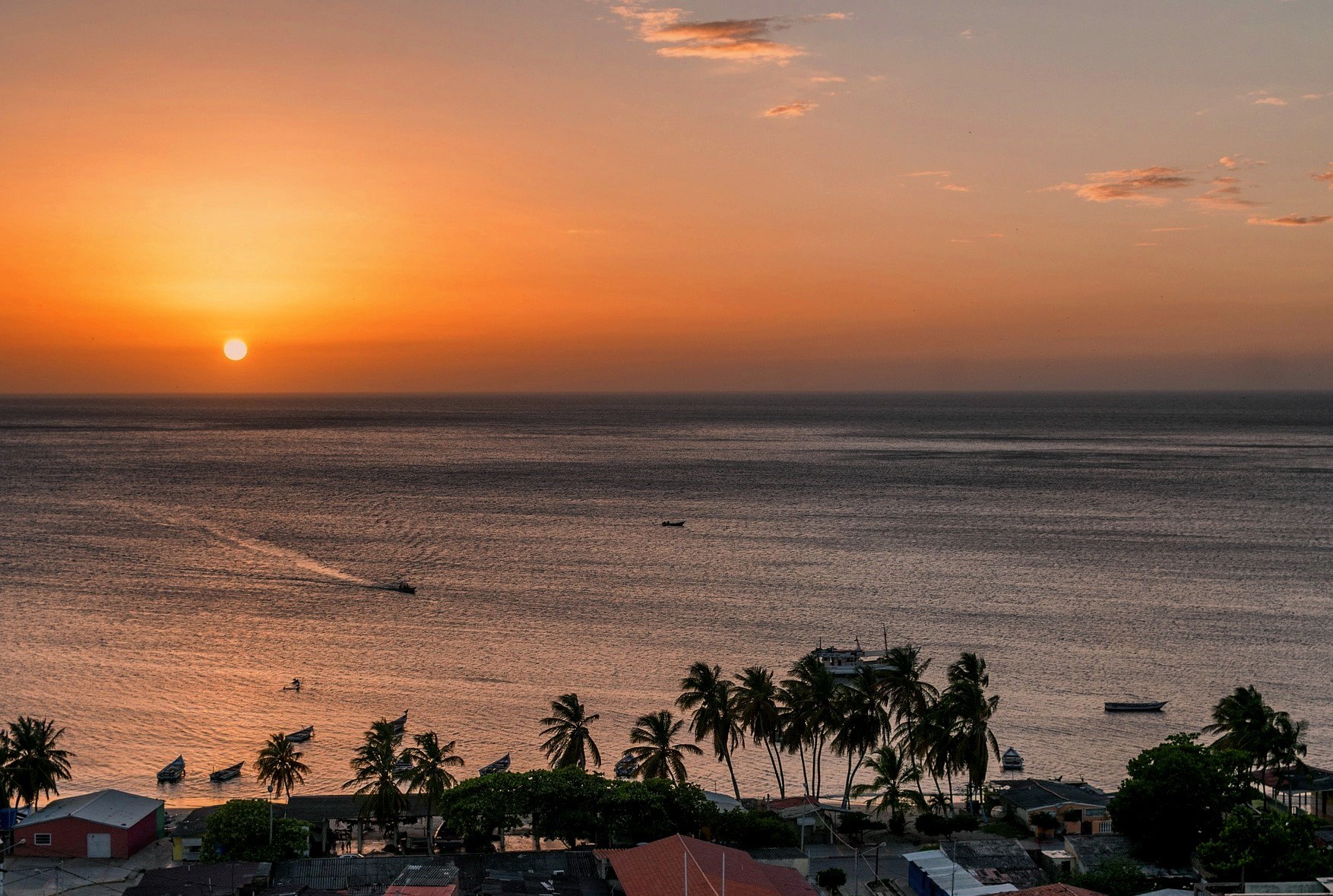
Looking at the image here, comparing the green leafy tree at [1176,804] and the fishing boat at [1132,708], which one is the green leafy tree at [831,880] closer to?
the green leafy tree at [1176,804]

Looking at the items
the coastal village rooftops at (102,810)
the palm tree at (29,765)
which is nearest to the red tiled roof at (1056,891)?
the coastal village rooftops at (102,810)

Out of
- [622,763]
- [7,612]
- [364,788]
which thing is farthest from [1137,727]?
[7,612]

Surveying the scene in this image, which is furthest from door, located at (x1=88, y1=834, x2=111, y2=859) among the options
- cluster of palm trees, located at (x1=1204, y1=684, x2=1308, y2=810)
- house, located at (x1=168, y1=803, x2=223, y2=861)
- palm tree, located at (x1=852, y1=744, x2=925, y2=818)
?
cluster of palm trees, located at (x1=1204, y1=684, x2=1308, y2=810)

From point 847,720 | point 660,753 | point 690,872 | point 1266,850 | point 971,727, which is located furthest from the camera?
point 847,720

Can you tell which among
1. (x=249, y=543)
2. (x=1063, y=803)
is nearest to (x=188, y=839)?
(x=1063, y=803)

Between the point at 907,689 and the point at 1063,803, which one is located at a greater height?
the point at 907,689

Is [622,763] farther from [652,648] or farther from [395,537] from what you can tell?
[395,537]

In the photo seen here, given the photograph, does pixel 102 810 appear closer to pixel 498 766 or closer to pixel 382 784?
pixel 382 784

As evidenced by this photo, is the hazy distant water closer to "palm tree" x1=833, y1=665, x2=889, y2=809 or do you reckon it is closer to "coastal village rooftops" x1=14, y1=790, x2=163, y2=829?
"palm tree" x1=833, y1=665, x2=889, y2=809
